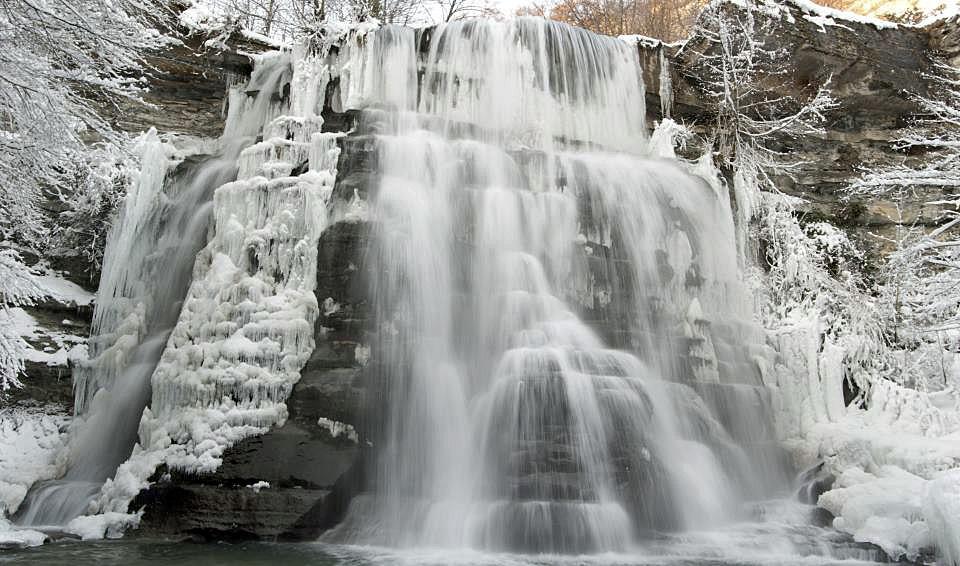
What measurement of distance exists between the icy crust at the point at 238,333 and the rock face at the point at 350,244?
0.59 feet

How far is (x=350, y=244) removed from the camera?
791cm

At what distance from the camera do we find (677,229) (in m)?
9.41

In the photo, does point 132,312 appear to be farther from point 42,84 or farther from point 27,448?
point 42,84

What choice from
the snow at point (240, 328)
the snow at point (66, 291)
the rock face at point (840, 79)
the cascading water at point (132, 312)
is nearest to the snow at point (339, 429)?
the snow at point (240, 328)

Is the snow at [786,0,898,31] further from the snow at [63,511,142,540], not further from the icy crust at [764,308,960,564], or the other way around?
the snow at [63,511,142,540]

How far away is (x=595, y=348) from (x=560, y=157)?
3.49m

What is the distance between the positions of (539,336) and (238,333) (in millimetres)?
3191

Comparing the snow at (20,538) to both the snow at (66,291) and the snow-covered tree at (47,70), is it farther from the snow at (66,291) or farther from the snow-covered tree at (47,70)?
the snow at (66,291)

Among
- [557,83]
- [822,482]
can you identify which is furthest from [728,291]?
[557,83]

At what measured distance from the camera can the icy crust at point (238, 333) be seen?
265 inches

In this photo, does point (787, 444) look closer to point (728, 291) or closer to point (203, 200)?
point (728, 291)

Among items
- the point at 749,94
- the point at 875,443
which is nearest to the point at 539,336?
the point at 875,443

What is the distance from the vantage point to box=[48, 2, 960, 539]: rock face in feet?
21.0

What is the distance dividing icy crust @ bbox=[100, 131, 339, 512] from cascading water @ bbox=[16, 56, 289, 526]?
0.94m
